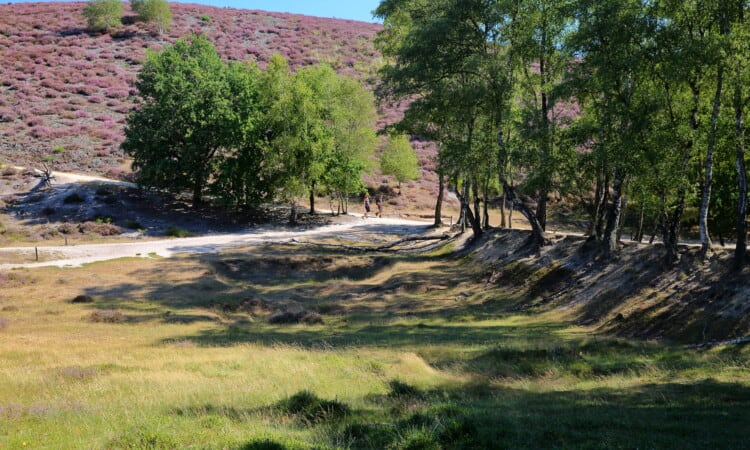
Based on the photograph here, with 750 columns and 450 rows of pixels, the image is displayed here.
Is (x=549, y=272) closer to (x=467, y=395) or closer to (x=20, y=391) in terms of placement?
(x=467, y=395)

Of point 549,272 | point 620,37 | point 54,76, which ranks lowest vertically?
point 549,272

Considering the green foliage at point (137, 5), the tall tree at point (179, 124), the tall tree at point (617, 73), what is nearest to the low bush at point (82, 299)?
the tall tree at point (179, 124)

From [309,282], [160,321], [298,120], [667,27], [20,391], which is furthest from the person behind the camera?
[298,120]

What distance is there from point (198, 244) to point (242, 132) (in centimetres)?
1294

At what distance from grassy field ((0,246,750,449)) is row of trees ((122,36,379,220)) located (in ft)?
75.0

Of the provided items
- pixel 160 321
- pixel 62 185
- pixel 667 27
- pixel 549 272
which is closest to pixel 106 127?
pixel 62 185

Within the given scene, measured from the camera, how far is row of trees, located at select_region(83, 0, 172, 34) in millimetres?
91750

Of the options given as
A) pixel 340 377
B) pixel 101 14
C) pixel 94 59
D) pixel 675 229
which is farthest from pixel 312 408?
A: pixel 101 14

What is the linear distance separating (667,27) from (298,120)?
3524 centimetres

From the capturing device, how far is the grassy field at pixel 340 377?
316 inches

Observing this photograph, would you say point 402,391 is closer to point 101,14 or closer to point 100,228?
point 100,228

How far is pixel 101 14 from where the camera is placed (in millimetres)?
91750

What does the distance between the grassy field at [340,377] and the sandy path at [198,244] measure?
7483 millimetres

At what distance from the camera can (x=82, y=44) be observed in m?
87.9
